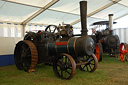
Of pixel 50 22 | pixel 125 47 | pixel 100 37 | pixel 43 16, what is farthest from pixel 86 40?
pixel 50 22

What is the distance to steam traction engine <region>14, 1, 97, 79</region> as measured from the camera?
3.43 m

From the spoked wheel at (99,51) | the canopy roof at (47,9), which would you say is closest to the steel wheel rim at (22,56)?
the canopy roof at (47,9)

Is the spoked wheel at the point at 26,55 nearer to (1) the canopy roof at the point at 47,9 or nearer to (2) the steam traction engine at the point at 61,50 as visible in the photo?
(2) the steam traction engine at the point at 61,50

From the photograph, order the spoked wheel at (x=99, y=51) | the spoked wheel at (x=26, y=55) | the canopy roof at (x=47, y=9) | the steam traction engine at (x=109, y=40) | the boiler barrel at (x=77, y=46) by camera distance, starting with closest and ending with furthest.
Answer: the boiler barrel at (x=77, y=46) < the spoked wheel at (x=26, y=55) < the spoked wheel at (x=99, y=51) < the canopy roof at (x=47, y=9) < the steam traction engine at (x=109, y=40)

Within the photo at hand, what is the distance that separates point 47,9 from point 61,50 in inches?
175

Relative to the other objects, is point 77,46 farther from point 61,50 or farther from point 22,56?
point 22,56

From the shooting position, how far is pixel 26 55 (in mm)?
4445

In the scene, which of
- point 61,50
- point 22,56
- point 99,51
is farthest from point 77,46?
point 99,51

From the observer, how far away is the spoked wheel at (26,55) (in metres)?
4.24

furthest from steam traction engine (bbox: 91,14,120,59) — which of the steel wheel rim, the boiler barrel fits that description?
the steel wheel rim

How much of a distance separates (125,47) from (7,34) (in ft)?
20.7

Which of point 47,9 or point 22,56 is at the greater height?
point 47,9

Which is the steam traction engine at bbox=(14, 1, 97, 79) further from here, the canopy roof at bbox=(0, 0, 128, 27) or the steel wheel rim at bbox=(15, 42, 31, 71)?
the canopy roof at bbox=(0, 0, 128, 27)

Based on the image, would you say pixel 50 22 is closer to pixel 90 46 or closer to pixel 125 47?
pixel 125 47
